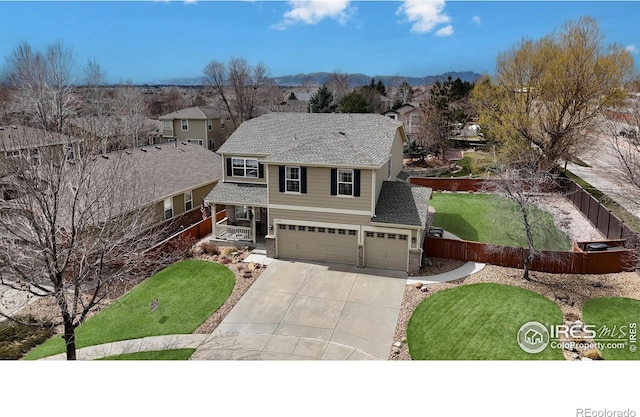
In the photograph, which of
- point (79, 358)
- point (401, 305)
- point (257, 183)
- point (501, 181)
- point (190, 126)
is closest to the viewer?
point (79, 358)

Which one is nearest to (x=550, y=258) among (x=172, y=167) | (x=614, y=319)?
(x=614, y=319)

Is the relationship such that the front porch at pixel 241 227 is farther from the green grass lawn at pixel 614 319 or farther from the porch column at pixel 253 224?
the green grass lawn at pixel 614 319

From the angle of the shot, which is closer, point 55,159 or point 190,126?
point 55,159

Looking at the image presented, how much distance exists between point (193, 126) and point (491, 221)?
110 feet

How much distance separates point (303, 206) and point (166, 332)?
7271 millimetres

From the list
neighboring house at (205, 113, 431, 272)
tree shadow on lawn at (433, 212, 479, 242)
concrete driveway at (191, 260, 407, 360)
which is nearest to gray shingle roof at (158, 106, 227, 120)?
neighboring house at (205, 113, 431, 272)

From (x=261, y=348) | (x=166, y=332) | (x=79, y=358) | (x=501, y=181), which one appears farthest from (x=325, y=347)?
(x=501, y=181)

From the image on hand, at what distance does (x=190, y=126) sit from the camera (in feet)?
154

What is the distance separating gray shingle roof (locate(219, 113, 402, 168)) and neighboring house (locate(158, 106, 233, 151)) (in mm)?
23582

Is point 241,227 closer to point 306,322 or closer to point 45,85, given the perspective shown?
point 306,322

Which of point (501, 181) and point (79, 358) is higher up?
point (501, 181)

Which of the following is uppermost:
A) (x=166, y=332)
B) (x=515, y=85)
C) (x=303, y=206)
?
(x=515, y=85)

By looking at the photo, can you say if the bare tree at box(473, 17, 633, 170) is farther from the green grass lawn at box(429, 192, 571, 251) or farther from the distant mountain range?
the distant mountain range

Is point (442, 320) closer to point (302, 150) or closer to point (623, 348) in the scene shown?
point (623, 348)
